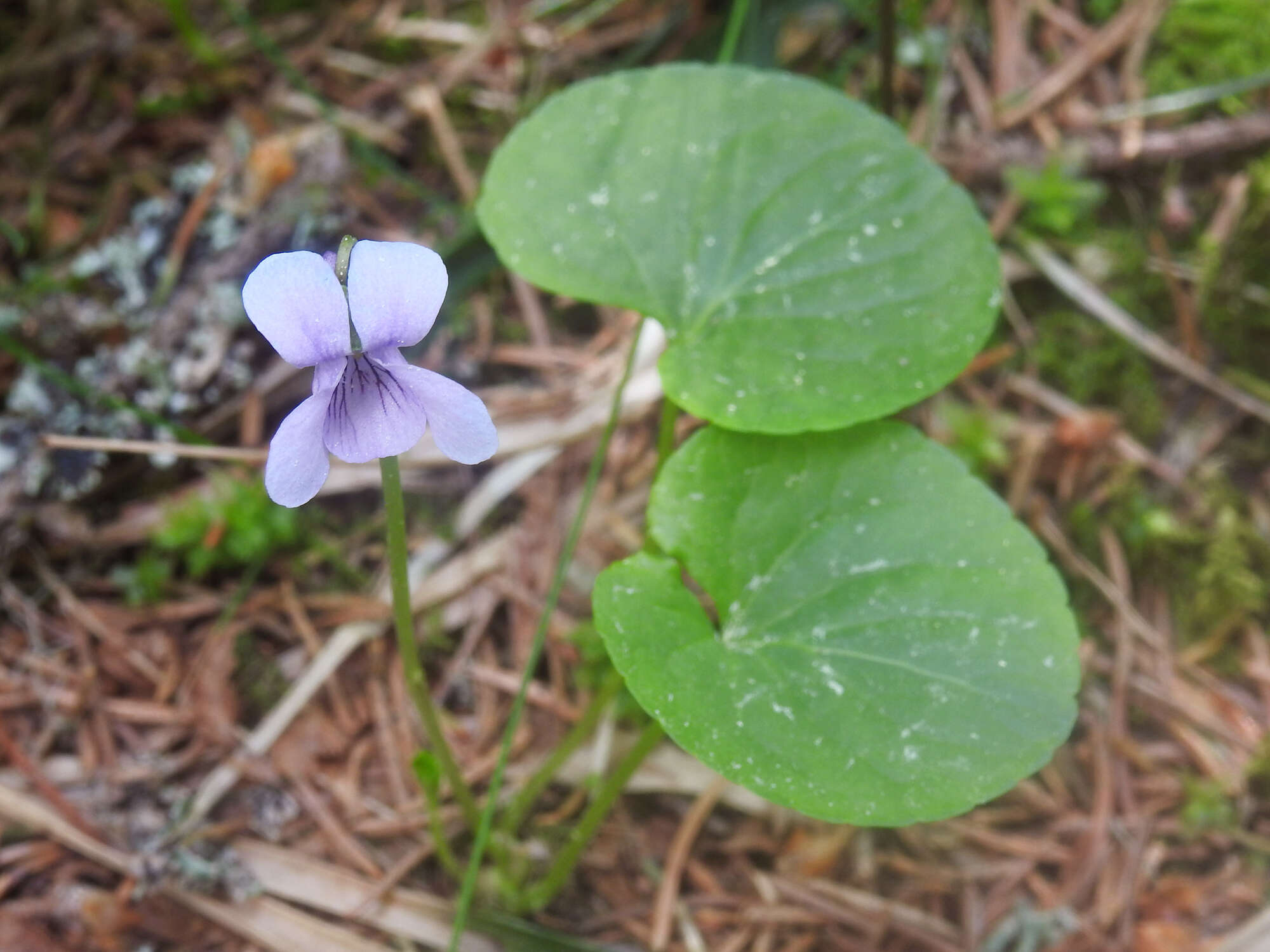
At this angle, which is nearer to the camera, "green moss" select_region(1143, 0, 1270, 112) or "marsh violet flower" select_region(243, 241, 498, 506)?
"marsh violet flower" select_region(243, 241, 498, 506)

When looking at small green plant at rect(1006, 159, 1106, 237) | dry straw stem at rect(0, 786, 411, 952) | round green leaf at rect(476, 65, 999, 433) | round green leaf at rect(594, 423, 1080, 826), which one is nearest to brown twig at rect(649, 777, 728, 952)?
dry straw stem at rect(0, 786, 411, 952)

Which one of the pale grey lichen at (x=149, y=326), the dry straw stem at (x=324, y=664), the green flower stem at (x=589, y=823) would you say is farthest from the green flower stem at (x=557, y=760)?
the pale grey lichen at (x=149, y=326)

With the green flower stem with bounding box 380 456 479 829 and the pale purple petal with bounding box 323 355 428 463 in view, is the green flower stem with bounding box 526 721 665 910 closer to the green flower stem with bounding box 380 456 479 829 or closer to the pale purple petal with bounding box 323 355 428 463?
the green flower stem with bounding box 380 456 479 829

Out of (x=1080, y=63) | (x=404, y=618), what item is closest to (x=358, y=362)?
(x=404, y=618)

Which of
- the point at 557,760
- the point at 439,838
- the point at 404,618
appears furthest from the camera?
the point at 557,760

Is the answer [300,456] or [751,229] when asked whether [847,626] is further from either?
[300,456]

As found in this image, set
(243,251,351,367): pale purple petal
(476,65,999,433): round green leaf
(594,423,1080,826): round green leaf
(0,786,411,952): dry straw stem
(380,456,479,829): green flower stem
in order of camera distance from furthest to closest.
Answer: (0,786,411,952): dry straw stem
(476,65,999,433): round green leaf
(594,423,1080,826): round green leaf
(380,456,479,829): green flower stem
(243,251,351,367): pale purple petal
